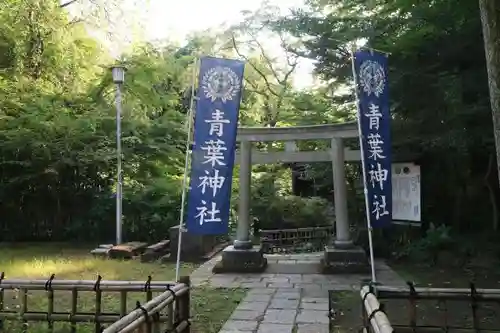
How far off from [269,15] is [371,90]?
12545 millimetres

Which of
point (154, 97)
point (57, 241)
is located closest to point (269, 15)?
point (154, 97)

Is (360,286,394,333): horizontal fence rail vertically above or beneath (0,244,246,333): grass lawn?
above

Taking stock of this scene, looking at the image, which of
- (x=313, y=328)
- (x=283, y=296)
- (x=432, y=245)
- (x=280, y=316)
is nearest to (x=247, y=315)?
(x=280, y=316)

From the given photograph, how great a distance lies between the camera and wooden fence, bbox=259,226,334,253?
44.1ft

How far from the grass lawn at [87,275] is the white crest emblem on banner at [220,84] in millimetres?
2957

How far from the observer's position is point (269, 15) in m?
18.7

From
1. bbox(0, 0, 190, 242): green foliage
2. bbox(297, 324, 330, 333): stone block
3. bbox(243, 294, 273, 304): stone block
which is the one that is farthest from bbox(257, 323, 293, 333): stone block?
bbox(0, 0, 190, 242): green foliage

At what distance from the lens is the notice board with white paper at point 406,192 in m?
9.05

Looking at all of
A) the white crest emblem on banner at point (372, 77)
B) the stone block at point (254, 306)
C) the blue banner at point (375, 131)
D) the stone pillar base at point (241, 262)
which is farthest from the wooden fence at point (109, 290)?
the white crest emblem on banner at point (372, 77)

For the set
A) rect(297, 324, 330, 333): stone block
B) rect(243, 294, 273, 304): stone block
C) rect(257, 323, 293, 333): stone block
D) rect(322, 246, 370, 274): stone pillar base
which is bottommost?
rect(297, 324, 330, 333): stone block

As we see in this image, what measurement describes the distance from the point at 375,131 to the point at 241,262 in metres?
3.78

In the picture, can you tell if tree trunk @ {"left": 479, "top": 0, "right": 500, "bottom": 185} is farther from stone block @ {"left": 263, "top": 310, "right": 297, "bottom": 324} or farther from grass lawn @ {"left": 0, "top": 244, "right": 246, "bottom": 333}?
grass lawn @ {"left": 0, "top": 244, "right": 246, "bottom": 333}

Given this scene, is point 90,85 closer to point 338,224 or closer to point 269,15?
point 269,15

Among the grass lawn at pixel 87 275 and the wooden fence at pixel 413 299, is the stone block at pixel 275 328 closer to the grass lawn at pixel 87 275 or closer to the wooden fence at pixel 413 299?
the grass lawn at pixel 87 275
